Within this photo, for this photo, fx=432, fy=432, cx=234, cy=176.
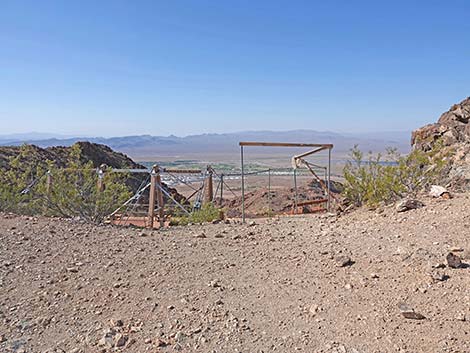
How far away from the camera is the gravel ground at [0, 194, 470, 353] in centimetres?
306

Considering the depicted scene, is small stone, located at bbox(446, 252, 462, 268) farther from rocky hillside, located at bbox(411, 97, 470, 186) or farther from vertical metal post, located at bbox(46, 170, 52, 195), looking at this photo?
vertical metal post, located at bbox(46, 170, 52, 195)

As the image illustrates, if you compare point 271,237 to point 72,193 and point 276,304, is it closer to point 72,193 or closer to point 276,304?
point 276,304

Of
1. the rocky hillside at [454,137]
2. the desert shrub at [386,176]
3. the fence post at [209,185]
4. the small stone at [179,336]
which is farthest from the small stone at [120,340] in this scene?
the rocky hillside at [454,137]

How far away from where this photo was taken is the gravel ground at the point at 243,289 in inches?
120

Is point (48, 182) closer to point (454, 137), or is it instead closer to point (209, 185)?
point (209, 185)

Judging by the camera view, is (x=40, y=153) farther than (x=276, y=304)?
Yes

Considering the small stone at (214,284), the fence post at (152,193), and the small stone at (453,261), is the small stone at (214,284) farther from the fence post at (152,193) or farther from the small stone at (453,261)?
the fence post at (152,193)

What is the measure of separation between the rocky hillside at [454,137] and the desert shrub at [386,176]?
54 centimetres

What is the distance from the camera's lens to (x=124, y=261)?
4.59 meters

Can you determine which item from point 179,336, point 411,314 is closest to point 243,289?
point 179,336

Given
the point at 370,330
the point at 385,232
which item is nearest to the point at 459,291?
the point at 370,330

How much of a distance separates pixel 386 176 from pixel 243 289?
3870 millimetres

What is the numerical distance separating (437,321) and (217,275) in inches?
77.4

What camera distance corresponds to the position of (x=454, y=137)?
10.1m
